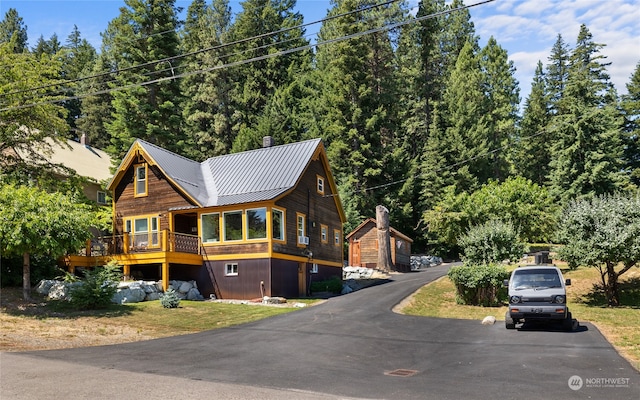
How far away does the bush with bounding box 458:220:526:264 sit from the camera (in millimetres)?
27141

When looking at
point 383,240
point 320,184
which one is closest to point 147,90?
point 320,184

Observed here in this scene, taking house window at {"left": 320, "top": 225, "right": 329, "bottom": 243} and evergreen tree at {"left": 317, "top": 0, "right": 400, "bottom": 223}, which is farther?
evergreen tree at {"left": 317, "top": 0, "right": 400, "bottom": 223}

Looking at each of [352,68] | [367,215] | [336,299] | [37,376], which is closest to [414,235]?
[367,215]

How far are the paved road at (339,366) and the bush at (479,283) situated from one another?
4940mm

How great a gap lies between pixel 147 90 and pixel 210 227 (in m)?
25.3

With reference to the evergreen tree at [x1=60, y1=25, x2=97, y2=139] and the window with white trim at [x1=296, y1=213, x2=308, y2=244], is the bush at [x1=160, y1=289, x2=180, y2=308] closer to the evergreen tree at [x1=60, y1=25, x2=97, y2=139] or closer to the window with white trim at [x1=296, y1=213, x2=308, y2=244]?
the window with white trim at [x1=296, y1=213, x2=308, y2=244]

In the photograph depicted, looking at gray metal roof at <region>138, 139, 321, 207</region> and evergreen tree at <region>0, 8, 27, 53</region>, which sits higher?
evergreen tree at <region>0, 8, 27, 53</region>

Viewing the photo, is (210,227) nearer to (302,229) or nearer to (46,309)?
(302,229)

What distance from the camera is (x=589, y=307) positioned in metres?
24.7

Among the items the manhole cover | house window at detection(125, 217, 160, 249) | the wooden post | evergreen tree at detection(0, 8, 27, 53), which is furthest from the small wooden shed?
evergreen tree at detection(0, 8, 27, 53)

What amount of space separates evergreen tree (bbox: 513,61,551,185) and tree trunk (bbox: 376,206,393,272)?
3269 cm

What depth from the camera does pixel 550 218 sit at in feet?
132

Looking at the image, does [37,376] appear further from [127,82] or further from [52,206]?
[127,82]

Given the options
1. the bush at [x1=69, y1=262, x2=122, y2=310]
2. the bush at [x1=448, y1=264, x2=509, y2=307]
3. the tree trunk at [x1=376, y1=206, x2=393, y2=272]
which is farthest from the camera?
the tree trunk at [x1=376, y1=206, x2=393, y2=272]
